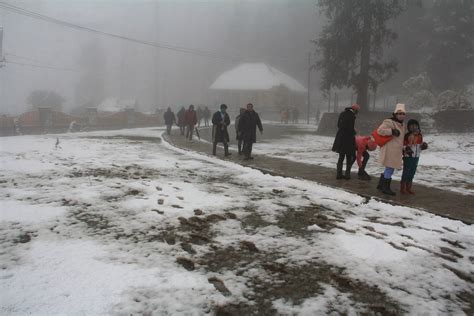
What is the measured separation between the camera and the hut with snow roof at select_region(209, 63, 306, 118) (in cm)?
6022

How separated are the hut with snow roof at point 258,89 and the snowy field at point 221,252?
50657 millimetres

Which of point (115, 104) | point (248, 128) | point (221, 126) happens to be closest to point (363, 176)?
point (248, 128)

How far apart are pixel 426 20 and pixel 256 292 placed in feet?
154

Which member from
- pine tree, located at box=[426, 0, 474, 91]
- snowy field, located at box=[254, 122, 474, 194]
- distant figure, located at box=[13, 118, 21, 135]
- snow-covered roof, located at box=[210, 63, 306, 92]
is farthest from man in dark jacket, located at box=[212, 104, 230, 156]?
snow-covered roof, located at box=[210, 63, 306, 92]

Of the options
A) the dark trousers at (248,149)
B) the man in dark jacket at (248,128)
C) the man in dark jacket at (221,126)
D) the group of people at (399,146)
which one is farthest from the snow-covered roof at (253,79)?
the group of people at (399,146)

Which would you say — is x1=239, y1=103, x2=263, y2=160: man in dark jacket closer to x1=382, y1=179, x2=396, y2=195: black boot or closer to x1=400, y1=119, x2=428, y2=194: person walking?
x1=382, y1=179, x2=396, y2=195: black boot

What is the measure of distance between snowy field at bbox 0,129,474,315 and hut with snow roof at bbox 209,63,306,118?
5066 centimetres

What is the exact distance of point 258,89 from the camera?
6016 cm

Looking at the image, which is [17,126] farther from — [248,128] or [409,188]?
[409,188]

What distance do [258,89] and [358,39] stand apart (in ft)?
116

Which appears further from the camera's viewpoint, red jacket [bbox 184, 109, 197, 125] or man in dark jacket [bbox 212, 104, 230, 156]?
red jacket [bbox 184, 109, 197, 125]

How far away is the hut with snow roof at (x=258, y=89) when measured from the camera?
60.2 metres

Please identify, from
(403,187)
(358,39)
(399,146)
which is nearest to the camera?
(399,146)

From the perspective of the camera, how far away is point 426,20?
1658 inches
